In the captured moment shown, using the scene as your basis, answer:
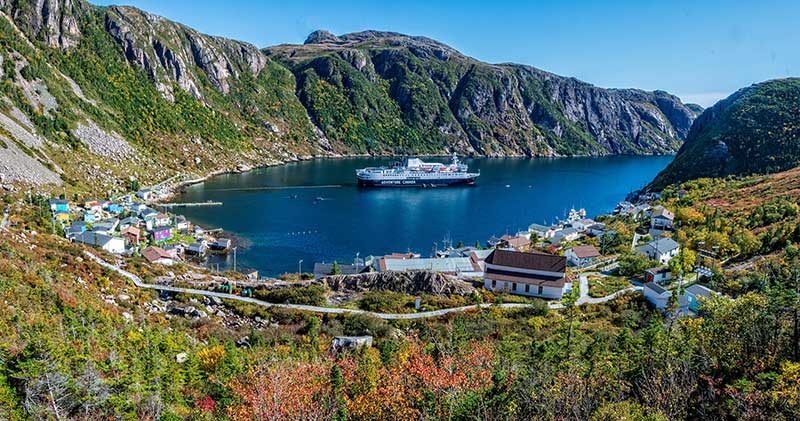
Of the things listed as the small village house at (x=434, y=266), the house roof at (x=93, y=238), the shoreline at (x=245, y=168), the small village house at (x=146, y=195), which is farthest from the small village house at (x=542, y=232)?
the small village house at (x=146, y=195)

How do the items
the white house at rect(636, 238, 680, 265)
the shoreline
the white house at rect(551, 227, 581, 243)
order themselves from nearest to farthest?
the white house at rect(636, 238, 680, 265)
the white house at rect(551, 227, 581, 243)
the shoreline

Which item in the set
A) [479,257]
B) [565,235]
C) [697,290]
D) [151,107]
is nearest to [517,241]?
[565,235]

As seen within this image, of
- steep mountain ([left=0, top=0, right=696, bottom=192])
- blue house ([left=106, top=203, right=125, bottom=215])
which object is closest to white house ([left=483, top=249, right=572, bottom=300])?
blue house ([left=106, top=203, right=125, bottom=215])

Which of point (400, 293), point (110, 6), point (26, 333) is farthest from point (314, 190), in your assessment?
point (110, 6)

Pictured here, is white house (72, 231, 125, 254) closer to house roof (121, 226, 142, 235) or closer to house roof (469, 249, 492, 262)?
house roof (121, 226, 142, 235)

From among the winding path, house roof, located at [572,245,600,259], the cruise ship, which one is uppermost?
the cruise ship

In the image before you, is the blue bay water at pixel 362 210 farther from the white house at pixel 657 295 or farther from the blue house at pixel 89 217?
the white house at pixel 657 295

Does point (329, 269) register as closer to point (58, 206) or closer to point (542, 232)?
point (542, 232)
